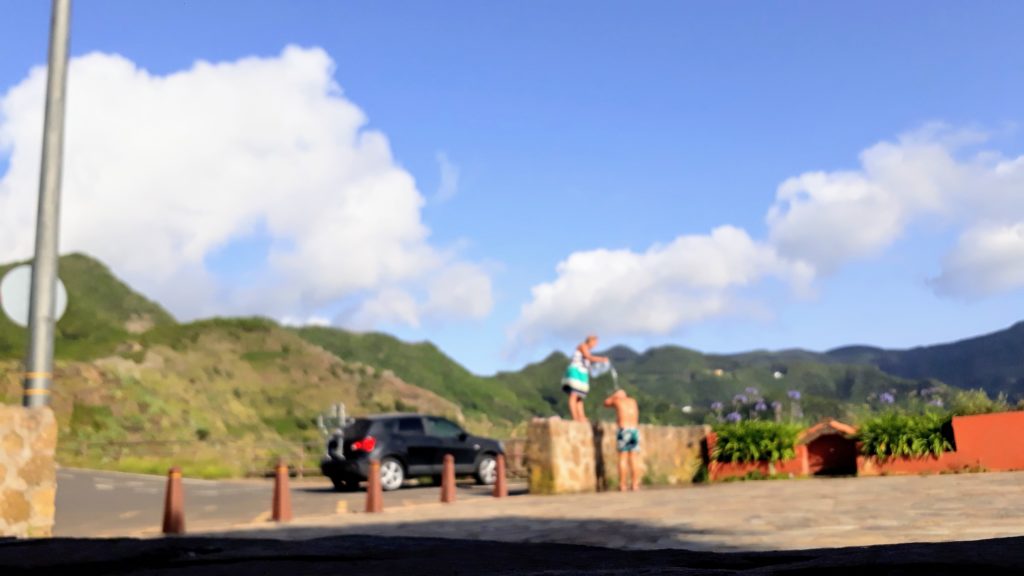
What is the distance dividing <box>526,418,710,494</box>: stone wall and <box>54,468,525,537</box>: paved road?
5.76 ft

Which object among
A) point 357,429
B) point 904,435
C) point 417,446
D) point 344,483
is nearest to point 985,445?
point 904,435

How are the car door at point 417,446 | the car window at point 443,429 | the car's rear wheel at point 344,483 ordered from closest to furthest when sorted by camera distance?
the car's rear wheel at point 344,483
the car door at point 417,446
the car window at point 443,429

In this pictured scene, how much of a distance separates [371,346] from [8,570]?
410 feet

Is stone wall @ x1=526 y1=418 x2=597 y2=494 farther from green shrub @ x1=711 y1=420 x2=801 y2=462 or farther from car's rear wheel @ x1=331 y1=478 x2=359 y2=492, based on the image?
car's rear wheel @ x1=331 y1=478 x2=359 y2=492

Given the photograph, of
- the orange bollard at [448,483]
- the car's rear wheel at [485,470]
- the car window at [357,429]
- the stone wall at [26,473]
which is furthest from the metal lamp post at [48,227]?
the car's rear wheel at [485,470]

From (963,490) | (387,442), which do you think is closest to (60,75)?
(963,490)

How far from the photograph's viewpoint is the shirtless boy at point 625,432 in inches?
615

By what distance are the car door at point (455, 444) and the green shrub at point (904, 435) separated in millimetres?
9267

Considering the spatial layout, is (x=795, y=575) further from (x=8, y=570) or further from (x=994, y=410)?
(x=994, y=410)

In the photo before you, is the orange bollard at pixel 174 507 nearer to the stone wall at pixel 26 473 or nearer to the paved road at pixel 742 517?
the paved road at pixel 742 517

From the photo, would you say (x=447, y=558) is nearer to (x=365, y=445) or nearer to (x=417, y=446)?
(x=365, y=445)

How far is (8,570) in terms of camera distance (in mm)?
4688

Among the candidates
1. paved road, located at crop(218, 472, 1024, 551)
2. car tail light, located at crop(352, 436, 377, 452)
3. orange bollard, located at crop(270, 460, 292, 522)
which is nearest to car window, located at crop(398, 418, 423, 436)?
car tail light, located at crop(352, 436, 377, 452)

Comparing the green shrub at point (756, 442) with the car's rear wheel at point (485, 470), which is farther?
the car's rear wheel at point (485, 470)
